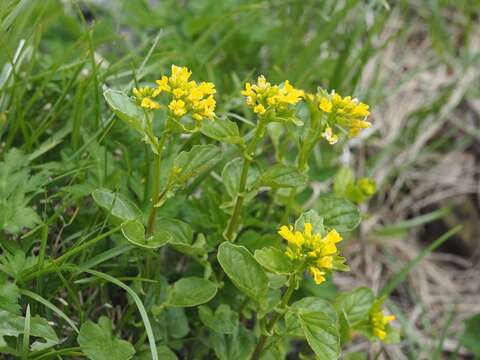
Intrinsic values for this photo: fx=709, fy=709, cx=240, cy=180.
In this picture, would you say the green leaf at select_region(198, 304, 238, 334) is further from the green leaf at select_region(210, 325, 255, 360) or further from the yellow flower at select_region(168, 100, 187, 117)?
the yellow flower at select_region(168, 100, 187, 117)

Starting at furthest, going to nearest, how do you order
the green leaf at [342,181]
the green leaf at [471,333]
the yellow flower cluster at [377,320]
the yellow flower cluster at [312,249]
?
the green leaf at [471,333] → the green leaf at [342,181] → the yellow flower cluster at [377,320] → the yellow flower cluster at [312,249]

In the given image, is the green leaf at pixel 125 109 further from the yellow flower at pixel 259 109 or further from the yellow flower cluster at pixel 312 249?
the yellow flower cluster at pixel 312 249

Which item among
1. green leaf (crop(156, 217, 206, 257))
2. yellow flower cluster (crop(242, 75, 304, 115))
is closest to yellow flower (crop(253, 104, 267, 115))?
yellow flower cluster (crop(242, 75, 304, 115))

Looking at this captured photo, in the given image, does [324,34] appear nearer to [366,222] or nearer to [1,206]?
→ [366,222]

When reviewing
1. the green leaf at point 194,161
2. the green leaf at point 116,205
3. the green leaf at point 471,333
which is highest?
the green leaf at point 194,161

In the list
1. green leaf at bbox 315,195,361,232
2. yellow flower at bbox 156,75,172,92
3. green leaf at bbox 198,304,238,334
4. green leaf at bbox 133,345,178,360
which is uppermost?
yellow flower at bbox 156,75,172,92

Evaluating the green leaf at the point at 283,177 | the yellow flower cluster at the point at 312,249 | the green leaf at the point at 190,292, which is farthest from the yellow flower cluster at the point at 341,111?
the green leaf at the point at 190,292

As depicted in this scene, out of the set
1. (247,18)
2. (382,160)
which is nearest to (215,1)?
(247,18)
